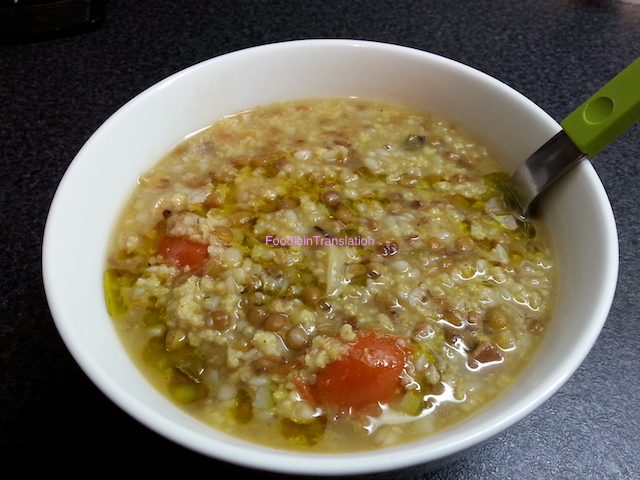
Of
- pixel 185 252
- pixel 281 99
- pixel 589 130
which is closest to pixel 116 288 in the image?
pixel 185 252

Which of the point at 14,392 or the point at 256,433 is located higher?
the point at 256,433

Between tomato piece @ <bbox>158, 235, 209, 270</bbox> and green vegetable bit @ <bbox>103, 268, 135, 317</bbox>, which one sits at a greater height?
tomato piece @ <bbox>158, 235, 209, 270</bbox>

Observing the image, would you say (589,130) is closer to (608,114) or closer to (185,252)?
(608,114)

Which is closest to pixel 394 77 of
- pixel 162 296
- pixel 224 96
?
pixel 224 96

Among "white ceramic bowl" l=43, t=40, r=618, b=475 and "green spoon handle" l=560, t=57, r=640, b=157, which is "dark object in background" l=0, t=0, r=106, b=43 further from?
"green spoon handle" l=560, t=57, r=640, b=157

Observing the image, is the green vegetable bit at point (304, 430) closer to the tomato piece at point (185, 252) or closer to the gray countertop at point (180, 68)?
Answer: the gray countertop at point (180, 68)

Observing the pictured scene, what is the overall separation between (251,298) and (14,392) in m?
0.91

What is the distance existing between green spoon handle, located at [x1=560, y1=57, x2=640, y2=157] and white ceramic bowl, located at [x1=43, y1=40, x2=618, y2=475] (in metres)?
0.10

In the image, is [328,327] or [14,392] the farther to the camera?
[14,392]

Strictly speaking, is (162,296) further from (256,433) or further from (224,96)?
(224,96)

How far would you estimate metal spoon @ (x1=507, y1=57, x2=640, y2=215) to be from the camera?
5.97 feet

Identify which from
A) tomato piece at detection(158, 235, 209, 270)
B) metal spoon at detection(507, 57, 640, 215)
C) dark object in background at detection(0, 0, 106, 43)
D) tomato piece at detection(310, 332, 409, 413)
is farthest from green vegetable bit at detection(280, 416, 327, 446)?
dark object in background at detection(0, 0, 106, 43)

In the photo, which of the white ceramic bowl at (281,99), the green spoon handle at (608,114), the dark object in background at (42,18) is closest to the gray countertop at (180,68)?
the dark object in background at (42,18)

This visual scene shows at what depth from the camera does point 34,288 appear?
2352 mm
